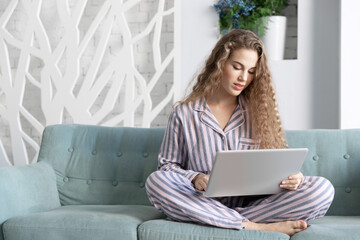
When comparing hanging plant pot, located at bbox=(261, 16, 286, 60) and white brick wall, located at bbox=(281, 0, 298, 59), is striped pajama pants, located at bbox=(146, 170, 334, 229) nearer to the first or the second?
hanging plant pot, located at bbox=(261, 16, 286, 60)

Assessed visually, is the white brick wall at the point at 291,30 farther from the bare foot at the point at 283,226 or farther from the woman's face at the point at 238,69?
the bare foot at the point at 283,226

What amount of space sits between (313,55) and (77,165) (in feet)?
6.61

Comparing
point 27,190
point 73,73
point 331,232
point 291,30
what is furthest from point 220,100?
point 291,30

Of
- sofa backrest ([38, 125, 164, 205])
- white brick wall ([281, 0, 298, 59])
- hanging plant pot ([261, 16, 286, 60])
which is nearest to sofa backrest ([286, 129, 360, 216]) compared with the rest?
sofa backrest ([38, 125, 164, 205])

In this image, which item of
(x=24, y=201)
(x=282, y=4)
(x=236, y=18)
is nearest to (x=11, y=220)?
(x=24, y=201)

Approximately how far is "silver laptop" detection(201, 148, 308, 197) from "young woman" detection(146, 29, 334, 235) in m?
0.09

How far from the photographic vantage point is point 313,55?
160 inches

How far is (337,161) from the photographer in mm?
2641

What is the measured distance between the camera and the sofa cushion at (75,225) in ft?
7.22

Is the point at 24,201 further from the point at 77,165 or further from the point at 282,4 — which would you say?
the point at 282,4

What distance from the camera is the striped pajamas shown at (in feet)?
7.12

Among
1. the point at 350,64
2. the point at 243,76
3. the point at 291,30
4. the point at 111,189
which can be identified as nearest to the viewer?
the point at 243,76

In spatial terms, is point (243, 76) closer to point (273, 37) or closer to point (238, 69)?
point (238, 69)

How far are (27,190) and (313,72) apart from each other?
2.32 metres
